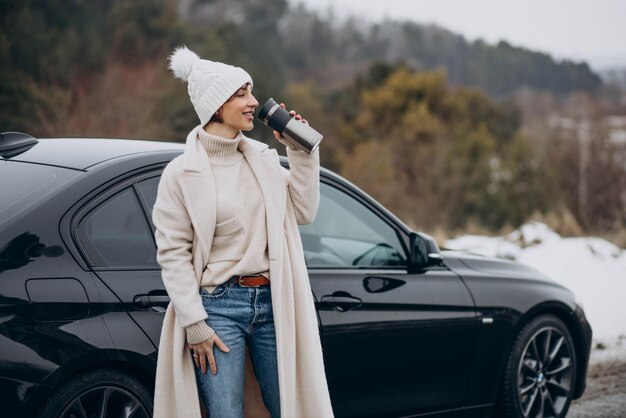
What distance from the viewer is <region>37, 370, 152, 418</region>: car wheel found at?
3209 mm

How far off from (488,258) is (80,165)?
251 cm

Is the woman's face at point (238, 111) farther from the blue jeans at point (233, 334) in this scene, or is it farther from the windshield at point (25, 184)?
the windshield at point (25, 184)

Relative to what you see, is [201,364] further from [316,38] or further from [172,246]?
[316,38]

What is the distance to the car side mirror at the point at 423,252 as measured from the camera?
4.49 m

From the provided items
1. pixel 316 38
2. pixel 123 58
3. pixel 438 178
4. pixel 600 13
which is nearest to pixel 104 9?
pixel 123 58

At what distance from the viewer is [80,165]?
3652 millimetres

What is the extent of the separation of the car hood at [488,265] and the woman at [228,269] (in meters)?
1.70

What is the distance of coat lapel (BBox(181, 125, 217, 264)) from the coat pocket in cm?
4

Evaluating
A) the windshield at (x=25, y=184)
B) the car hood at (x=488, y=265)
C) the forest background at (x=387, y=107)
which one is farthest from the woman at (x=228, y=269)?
the forest background at (x=387, y=107)

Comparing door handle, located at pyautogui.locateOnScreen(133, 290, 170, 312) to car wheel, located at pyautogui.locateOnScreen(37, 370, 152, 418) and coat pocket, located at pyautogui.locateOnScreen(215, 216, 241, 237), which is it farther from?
coat pocket, located at pyautogui.locateOnScreen(215, 216, 241, 237)

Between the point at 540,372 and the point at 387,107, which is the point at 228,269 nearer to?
the point at 540,372

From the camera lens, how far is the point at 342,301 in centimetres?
409

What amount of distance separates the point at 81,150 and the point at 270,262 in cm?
124

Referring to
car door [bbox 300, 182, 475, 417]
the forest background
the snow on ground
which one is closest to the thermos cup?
car door [bbox 300, 182, 475, 417]
